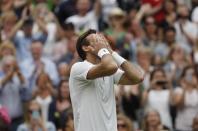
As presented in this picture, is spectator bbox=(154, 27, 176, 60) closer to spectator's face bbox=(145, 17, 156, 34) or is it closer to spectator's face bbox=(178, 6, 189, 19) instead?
spectator's face bbox=(145, 17, 156, 34)

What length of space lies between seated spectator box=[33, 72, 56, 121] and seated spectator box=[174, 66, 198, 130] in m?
2.05

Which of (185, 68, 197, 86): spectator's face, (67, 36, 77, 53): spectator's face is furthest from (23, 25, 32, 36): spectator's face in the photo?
(185, 68, 197, 86): spectator's face

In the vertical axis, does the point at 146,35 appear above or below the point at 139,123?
above

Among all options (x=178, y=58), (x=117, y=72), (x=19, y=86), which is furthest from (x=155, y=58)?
(x=117, y=72)

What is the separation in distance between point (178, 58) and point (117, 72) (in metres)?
6.69

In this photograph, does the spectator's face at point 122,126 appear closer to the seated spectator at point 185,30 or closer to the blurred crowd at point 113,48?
the blurred crowd at point 113,48

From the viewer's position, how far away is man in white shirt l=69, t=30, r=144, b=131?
8297 mm

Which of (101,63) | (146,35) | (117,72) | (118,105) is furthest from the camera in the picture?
(146,35)

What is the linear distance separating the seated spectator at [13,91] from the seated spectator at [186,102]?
259cm

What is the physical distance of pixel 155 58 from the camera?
50.0 ft

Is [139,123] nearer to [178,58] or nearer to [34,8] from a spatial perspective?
[178,58]

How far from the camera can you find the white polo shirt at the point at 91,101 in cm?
830

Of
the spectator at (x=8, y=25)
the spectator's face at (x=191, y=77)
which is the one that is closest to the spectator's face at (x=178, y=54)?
the spectator's face at (x=191, y=77)

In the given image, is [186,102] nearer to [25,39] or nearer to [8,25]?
[25,39]
